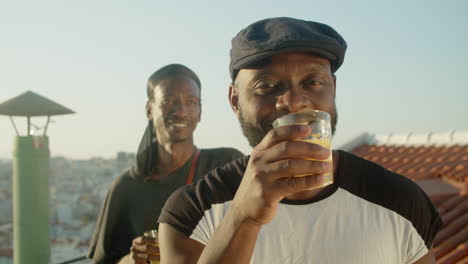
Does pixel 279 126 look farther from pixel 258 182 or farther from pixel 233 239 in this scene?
pixel 233 239

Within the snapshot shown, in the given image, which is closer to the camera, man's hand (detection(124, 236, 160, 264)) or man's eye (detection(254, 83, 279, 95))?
man's eye (detection(254, 83, 279, 95))

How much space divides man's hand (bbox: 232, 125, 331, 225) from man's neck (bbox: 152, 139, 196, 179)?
168 cm

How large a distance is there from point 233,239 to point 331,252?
383 mm

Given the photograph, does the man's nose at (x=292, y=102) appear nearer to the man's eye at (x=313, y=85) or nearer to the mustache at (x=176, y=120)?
the man's eye at (x=313, y=85)

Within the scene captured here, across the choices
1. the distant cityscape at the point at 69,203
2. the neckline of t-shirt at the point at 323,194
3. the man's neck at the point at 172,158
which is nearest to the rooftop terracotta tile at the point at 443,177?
the man's neck at the point at 172,158

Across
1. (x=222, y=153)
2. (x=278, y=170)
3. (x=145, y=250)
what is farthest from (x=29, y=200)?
(x=278, y=170)

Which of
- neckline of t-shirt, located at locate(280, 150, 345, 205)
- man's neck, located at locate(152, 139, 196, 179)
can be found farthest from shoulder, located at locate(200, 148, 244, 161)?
neckline of t-shirt, located at locate(280, 150, 345, 205)

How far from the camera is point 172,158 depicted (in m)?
2.91

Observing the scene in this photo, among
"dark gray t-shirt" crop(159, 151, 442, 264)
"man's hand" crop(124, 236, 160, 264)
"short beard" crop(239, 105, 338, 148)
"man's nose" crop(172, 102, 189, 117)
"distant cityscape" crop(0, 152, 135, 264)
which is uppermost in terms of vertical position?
"man's nose" crop(172, 102, 189, 117)

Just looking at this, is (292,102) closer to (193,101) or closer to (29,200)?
(193,101)

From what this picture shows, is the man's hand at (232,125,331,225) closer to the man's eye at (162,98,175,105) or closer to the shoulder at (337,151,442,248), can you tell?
the shoulder at (337,151,442,248)

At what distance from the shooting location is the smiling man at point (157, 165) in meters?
2.72

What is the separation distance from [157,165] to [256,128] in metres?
1.52

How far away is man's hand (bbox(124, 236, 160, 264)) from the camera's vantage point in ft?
6.91
